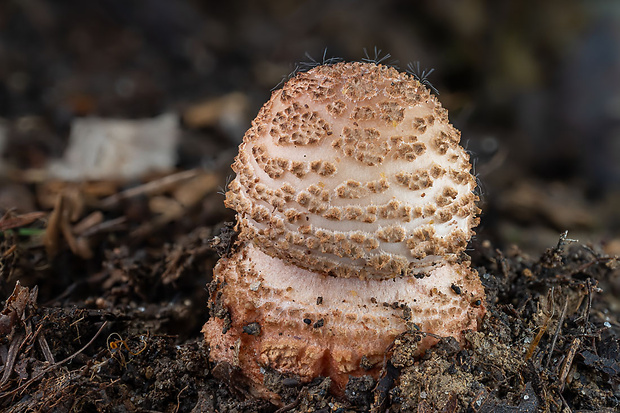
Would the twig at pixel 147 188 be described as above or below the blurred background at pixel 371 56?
below

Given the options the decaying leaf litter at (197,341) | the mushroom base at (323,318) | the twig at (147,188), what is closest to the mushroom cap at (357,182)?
the mushroom base at (323,318)

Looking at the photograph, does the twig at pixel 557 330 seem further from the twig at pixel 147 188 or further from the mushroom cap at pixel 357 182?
the twig at pixel 147 188

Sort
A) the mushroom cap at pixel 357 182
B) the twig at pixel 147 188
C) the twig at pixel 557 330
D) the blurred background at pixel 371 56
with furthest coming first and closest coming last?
the blurred background at pixel 371 56 → the twig at pixel 147 188 → the twig at pixel 557 330 → the mushroom cap at pixel 357 182

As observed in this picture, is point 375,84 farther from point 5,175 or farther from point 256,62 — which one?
point 256,62

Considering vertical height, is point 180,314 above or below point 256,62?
below

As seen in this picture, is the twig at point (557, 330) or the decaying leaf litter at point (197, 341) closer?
the decaying leaf litter at point (197, 341)

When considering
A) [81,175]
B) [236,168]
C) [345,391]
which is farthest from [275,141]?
[81,175]
